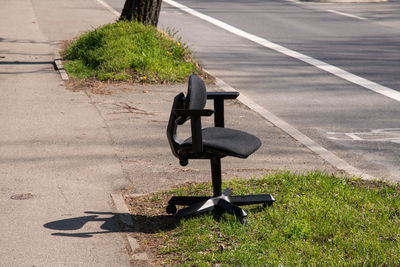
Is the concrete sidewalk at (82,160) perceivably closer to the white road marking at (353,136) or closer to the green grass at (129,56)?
the green grass at (129,56)

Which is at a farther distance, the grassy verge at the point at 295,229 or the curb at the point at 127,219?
the curb at the point at 127,219

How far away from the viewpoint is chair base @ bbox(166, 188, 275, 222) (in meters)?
5.32

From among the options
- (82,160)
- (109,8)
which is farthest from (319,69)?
(109,8)

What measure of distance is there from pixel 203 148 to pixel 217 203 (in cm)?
55

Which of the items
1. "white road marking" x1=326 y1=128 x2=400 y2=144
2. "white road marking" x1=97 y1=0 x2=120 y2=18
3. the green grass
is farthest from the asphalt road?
the green grass

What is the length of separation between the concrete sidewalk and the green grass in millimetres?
482

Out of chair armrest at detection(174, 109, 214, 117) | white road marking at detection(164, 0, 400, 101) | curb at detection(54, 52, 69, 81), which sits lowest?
white road marking at detection(164, 0, 400, 101)

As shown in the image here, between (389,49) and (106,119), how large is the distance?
8.98 metres

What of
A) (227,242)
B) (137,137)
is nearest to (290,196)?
(227,242)

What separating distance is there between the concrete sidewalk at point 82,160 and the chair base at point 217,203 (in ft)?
1.81

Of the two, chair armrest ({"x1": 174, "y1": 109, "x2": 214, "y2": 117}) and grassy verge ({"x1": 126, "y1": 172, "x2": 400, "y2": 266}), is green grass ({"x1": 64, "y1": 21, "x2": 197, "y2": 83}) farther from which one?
chair armrest ({"x1": 174, "y1": 109, "x2": 214, "y2": 117})

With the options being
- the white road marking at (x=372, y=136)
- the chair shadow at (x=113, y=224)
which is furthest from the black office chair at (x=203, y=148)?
the white road marking at (x=372, y=136)

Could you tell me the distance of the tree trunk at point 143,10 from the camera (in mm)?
13242

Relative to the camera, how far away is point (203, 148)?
5180 mm
